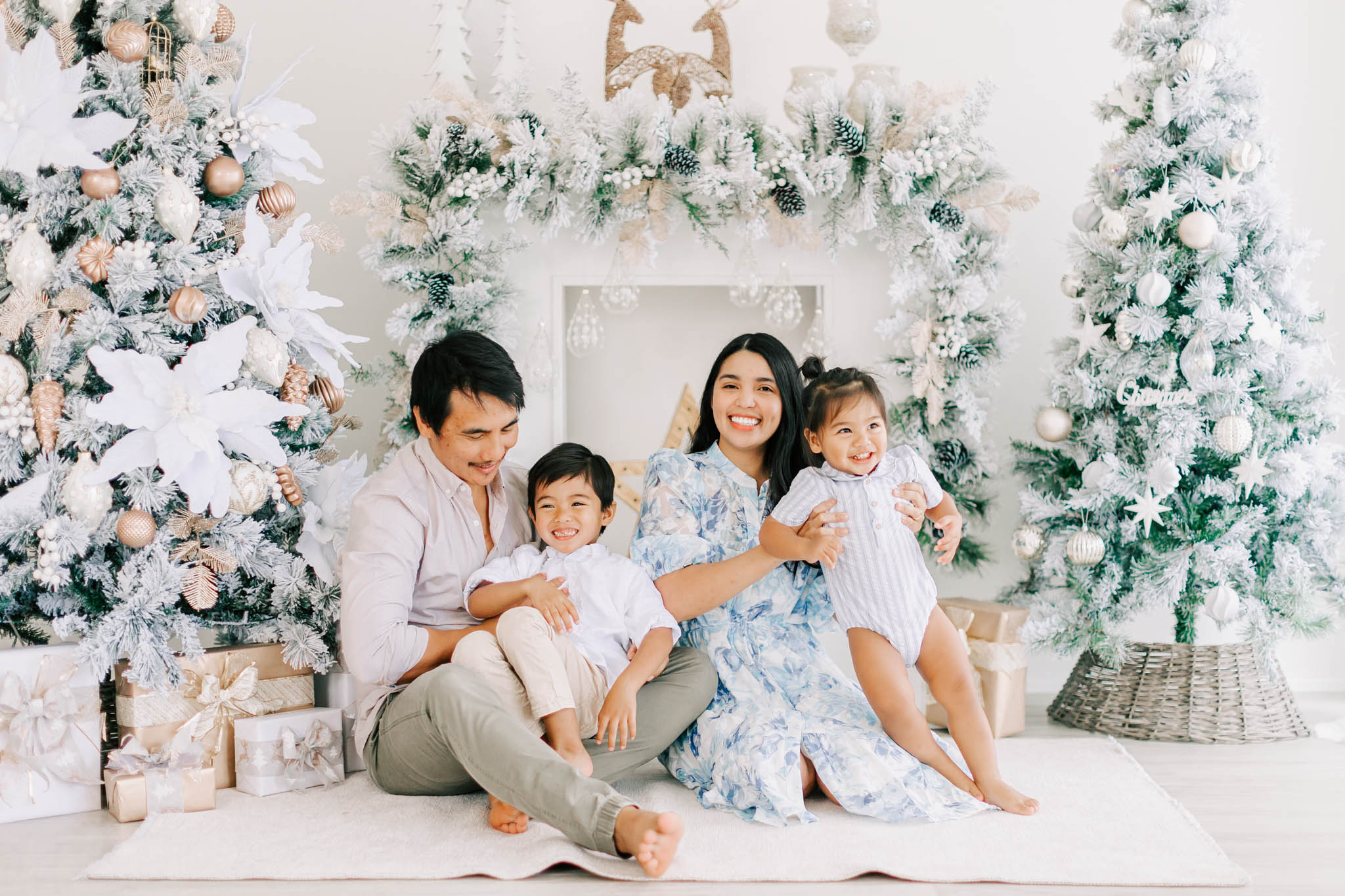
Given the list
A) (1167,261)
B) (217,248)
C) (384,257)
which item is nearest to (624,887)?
(217,248)

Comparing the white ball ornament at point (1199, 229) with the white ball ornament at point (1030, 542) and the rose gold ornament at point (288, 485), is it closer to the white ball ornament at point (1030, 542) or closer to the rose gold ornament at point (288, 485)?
the white ball ornament at point (1030, 542)

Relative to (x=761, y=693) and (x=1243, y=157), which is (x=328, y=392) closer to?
(x=761, y=693)

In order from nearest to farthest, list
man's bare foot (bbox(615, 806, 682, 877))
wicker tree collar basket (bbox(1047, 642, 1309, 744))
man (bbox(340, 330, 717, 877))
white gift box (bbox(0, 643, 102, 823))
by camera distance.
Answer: man's bare foot (bbox(615, 806, 682, 877)) < man (bbox(340, 330, 717, 877)) < white gift box (bbox(0, 643, 102, 823)) < wicker tree collar basket (bbox(1047, 642, 1309, 744))

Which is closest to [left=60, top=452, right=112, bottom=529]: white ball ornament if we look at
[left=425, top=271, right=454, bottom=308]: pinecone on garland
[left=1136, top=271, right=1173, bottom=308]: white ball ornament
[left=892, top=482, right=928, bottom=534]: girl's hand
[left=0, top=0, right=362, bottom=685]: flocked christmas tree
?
[left=0, top=0, right=362, bottom=685]: flocked christmas tree

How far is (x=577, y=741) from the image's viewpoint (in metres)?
1.98

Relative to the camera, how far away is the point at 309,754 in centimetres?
227

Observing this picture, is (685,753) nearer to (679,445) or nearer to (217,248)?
(679,445)

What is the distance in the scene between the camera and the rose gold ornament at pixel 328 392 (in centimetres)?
245

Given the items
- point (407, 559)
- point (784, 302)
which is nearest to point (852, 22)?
point (784, 302)

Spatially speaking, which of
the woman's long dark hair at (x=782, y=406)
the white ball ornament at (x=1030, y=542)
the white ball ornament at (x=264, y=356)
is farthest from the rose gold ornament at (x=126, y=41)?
the white ball ornament at (x=1030, y=542)

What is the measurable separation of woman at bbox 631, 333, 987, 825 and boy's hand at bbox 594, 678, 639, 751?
0.22 metres

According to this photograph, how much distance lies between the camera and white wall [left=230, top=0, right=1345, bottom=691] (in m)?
3.16

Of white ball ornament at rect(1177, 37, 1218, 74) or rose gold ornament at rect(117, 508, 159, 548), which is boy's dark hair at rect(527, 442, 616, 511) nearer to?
rose gold ornament at rect(117, 508, 159, 548)

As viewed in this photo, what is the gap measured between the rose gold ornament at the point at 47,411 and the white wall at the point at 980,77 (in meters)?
1.13
